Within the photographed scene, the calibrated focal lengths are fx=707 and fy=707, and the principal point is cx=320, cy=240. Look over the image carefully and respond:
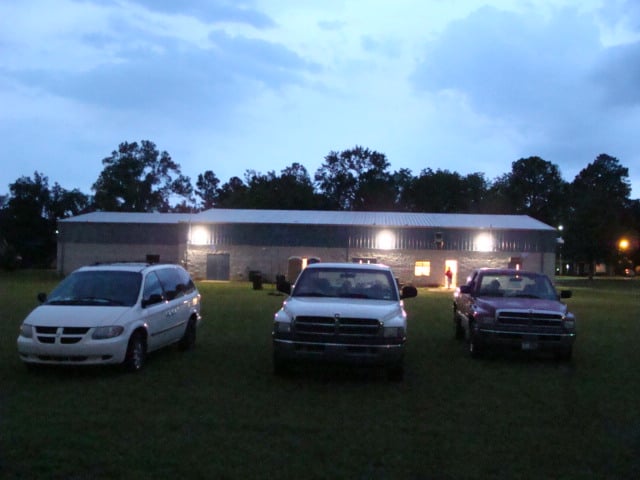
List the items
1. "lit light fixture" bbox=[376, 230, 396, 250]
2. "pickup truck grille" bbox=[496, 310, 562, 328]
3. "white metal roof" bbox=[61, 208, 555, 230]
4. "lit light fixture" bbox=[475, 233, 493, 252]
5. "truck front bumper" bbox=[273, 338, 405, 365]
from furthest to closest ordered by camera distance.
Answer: "white metal roof" bbox=[61, 208, 555, 230] → "lit light fixture" bbox=[376, 230, 396, 250] → "lit light fixture" bbox=[475, 233, 493, 252] → "pickup truck grille" bbox=[496, 310, 562, 328] → "truck front bumper" bbox=[273, 338, 405, 365]

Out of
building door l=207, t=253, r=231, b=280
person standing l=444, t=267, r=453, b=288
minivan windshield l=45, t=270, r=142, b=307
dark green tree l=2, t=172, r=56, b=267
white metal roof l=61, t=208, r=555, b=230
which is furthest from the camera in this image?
dark green tree l=2, t=172, r=56, b=267

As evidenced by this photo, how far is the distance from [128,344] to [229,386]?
6.11 feet

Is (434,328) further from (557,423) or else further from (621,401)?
(557,423)

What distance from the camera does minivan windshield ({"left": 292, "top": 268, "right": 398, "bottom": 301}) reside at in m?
11.6

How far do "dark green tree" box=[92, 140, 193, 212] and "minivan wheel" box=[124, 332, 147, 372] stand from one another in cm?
7903

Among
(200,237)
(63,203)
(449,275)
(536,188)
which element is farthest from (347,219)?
(536,188)

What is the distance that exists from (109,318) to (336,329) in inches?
139

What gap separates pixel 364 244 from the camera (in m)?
51.1

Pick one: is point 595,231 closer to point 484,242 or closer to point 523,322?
point 484,242

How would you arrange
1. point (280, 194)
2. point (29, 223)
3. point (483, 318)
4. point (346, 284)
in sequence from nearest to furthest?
point (346, 284) < point (483, 318) < point (29, 223) < point (280, 194)

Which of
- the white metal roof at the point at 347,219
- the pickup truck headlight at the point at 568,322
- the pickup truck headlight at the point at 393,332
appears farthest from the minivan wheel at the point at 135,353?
the white metal roof at the point at 347,219

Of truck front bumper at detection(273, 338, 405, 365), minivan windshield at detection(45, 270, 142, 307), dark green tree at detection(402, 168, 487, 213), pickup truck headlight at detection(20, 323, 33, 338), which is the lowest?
truck front bumper at detection(273, 338, 405, 365)

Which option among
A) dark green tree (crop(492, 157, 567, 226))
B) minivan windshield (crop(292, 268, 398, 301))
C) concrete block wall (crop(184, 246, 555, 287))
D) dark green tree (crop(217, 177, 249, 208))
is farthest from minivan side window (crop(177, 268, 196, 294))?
dark green tree (crop(492, 157, 567, 226))

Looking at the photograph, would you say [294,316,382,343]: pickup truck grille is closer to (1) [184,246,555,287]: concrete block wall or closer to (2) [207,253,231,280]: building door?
(1) [184,246,555,287]: concrete block wall
